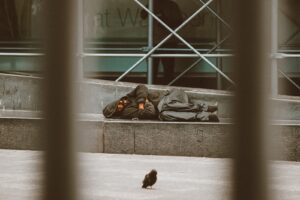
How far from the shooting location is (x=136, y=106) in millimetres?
9586

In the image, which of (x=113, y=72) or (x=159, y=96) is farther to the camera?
(x=113, y=72)

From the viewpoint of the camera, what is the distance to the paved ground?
615 centimetres

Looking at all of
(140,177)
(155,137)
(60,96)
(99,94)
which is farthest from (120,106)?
(60,96)

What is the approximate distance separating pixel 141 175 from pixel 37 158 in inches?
269

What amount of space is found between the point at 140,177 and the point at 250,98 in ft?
22.1

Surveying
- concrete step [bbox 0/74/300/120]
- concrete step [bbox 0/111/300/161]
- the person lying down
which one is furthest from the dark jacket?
concrete step [bbox 0/74/300/120]

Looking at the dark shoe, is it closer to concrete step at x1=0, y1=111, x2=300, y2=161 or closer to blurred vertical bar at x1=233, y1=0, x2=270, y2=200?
concrete step at x1=0, y1=111, x2=300, y2=161

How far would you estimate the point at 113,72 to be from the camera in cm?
1409

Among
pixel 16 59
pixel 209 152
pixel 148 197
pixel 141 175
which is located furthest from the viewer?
pixel 16 59

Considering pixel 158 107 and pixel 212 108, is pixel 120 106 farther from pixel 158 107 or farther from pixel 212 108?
pixel 212 108

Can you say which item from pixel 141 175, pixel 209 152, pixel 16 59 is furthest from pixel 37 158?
pixel 16 59

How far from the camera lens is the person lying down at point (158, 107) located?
30.8ft

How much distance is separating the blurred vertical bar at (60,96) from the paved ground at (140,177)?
3.61 m

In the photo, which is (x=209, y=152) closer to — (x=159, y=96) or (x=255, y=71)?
(x=159, y=96)
